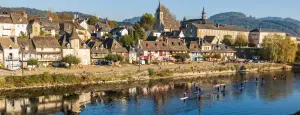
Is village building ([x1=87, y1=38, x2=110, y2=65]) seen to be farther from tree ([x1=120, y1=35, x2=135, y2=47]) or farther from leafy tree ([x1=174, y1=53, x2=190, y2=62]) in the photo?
leafy tree ([x1=174, y1=53, x2=190, y2=62])

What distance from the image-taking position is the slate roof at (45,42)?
62544 millimetres

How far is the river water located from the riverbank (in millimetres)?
2266

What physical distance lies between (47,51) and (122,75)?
14.2 m

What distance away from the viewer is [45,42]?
63.6 meters

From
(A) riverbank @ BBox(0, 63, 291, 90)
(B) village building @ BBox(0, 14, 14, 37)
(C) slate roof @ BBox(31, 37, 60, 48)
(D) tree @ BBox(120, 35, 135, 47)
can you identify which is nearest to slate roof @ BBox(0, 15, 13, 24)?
(B) village building @ BBox(0, 14, 14, 37)

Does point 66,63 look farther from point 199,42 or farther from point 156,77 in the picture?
point 199,42

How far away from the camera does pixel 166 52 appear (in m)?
81.1

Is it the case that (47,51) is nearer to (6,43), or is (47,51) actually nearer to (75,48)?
(75,48)

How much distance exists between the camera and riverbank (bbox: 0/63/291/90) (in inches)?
2005

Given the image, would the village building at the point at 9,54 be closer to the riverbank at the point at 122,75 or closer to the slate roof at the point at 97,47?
the riverbank at the point at 122,75

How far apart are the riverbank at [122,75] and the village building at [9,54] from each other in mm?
7218

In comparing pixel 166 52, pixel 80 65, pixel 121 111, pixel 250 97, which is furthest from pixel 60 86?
pixel 166 52

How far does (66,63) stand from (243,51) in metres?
59.1

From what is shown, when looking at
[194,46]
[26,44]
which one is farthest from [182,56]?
[26,44]
